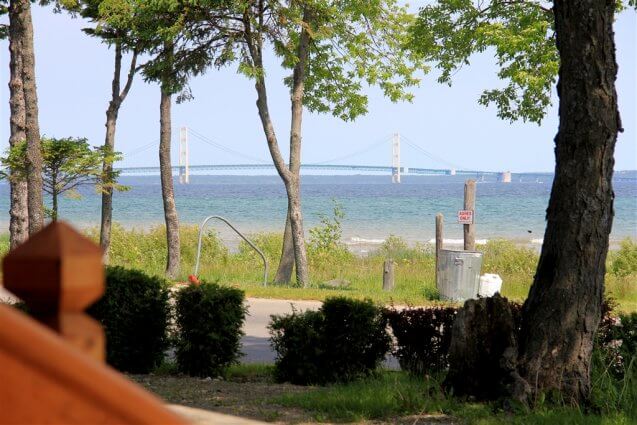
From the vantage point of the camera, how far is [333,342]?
8.55 m

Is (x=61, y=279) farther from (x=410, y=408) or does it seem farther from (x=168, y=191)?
(x=168, y=191)

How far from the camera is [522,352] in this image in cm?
732

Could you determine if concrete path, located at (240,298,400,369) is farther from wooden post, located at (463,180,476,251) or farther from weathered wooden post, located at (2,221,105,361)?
weathered wooden post, located at (2,221,105,361)

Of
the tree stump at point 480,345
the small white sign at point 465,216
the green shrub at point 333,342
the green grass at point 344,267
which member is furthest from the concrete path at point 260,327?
the small white sign at point 465,216

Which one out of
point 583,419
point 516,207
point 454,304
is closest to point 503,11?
point 454,304

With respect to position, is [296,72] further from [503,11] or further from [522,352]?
[522,352]

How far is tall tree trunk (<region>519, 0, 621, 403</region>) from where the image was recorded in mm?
7160

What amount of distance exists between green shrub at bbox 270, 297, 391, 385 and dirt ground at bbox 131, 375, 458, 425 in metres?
0.27

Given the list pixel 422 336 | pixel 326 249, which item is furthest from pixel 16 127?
pixel 422 336

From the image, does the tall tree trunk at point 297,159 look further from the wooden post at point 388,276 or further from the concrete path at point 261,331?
the concrete path at point 261,331

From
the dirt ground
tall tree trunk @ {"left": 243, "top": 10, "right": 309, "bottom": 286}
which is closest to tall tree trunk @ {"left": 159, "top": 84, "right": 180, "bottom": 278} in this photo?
tall tree trunk @ {"left": 243, "top": 10, "right": 309, "bottom": 286}

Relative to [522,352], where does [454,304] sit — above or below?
below

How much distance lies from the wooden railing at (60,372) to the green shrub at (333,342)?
23.9ft

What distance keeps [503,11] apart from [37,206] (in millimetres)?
10436
